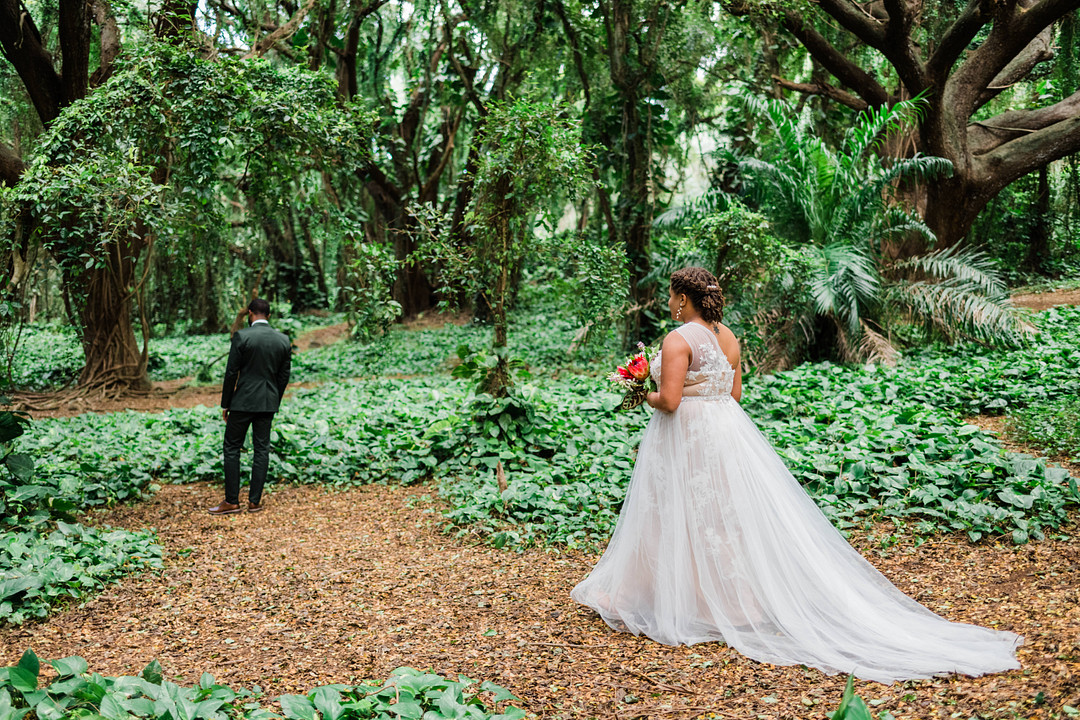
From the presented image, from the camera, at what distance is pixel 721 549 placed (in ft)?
13.0

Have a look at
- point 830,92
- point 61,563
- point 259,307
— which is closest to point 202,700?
point 61,563

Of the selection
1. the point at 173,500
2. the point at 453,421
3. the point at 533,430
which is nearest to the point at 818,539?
the point at 533,430

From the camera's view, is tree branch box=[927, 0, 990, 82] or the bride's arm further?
tree branch box=[927, 0, 990, 82]

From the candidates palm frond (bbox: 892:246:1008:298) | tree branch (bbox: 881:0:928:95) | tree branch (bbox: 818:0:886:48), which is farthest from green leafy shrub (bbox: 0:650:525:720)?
tree branch (bbox: 818:0:886:48)

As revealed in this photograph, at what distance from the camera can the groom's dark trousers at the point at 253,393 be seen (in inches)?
264

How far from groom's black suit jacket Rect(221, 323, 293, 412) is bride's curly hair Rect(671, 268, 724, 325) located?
13.1 ft

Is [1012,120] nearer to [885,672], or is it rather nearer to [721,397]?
[721,397]

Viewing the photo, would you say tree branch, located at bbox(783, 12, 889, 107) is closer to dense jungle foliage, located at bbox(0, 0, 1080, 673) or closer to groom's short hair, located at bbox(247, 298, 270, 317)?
dense jungle foliage, located at bbox(0, 0, 1080, 673)

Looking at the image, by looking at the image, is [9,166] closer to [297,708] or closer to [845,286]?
[297,708]

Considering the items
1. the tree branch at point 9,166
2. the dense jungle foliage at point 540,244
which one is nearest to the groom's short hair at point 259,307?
the dense jungle foliage at point 540,244

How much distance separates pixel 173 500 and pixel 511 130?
4.66 meters

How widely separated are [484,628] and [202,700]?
5.17 ft

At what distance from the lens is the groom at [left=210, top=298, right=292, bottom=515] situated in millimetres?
6695

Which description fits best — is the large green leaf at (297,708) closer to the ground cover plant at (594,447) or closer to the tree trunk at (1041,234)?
the ground cover plant at (594,447)
